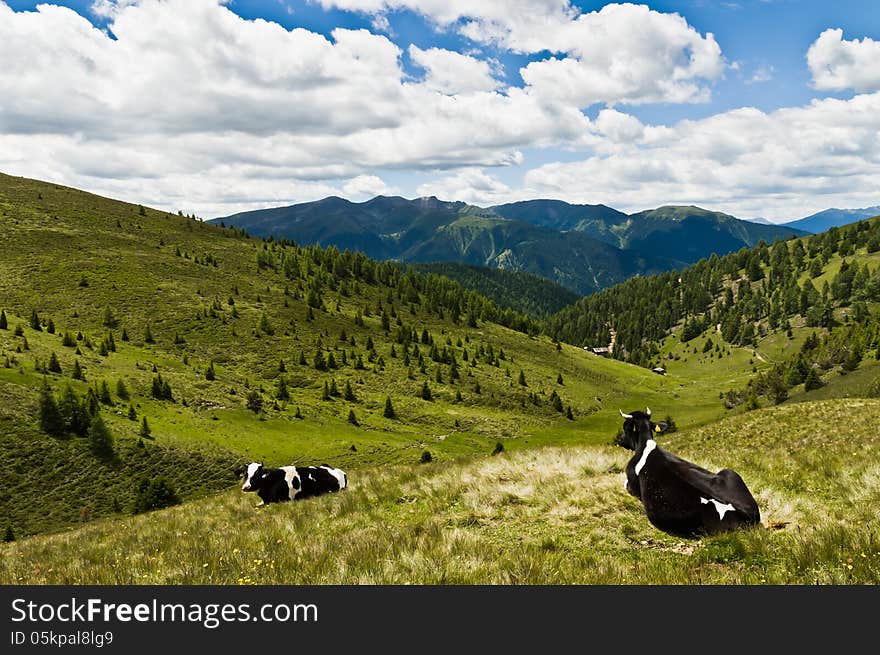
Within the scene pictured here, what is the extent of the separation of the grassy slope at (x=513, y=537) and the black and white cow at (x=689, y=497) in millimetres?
324

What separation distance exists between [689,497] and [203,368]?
96.6 m

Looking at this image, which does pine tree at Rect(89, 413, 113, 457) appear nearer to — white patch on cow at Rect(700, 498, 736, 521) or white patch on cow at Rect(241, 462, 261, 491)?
white patch on cow at Rect(241, 462, 261, 491)

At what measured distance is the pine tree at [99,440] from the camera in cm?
4853

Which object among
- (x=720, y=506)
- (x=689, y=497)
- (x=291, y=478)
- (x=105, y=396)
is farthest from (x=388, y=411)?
(x=720, y=506)

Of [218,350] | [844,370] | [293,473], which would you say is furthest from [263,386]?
[844,370]

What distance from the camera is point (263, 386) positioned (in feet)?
297

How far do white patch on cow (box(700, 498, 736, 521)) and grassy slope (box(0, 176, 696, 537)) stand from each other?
45003 millimetres

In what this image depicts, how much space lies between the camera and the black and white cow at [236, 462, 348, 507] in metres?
16.7

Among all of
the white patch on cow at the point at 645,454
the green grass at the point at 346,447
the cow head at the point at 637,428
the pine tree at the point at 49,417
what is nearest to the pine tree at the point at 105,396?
the green grass at the point at 346,447

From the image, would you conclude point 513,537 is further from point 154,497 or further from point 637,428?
point 154,497

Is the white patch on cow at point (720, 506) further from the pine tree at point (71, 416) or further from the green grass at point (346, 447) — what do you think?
the pine tree at point (71, 416)

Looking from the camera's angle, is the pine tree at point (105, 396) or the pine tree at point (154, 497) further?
the pine tree at point (105, 396)

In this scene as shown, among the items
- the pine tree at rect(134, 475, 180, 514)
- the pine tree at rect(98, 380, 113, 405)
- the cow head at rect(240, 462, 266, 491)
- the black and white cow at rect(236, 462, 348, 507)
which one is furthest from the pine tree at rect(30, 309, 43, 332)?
the black and white cow at rect(236, 462, 348, 507)

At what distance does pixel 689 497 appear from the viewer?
8.52 metres
